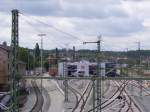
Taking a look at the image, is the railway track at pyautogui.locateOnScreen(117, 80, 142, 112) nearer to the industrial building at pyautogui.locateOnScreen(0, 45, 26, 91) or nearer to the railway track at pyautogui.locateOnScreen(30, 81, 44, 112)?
the railway track at pyautogui.locateOnScreen(30, 81, 44, 112)

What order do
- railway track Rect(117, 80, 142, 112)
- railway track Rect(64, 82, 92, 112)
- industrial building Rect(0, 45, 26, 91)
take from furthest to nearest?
industrial building Rect(0, 45, 26, 91)
railway track Rect(64, 82, 92, 112)
railway track Rect(117, 80, 142, 112)

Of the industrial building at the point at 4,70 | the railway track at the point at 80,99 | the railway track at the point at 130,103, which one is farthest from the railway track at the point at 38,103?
the railway track at the point at 130,103

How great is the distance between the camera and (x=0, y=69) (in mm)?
61594

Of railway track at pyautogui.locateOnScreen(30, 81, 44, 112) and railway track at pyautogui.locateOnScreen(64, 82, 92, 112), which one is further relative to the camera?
railway track at pyautogui.locateOnScreen(64, 82, 92, 112)

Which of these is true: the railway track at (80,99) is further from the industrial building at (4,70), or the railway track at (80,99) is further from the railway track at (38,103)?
the industrial building at (4,70)

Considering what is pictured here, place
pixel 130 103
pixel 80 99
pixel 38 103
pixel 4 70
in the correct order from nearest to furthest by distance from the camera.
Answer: pixel 38 103
pixel 130 103
pixel 4 70
pixel 80 99

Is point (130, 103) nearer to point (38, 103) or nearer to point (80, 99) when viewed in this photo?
point (80, 99)

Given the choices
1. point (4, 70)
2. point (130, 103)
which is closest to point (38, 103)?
point (4, 70)

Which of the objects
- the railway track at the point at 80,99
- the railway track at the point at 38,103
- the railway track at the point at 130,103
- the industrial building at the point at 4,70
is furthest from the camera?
the industrial building at the point at 4,70

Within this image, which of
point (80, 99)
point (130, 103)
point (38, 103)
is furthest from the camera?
point (80, 99)

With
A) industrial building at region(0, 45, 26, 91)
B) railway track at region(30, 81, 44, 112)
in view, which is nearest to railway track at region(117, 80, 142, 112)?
railway track at region(30, 81, 44, 112)

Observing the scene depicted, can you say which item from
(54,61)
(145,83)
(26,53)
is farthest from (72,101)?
(54,61)

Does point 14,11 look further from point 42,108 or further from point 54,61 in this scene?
point 54,61

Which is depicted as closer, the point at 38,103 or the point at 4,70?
the point at 38,103
